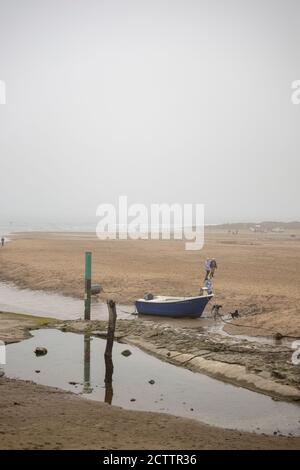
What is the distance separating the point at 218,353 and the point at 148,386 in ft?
10.5

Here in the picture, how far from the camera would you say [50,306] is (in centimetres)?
2575

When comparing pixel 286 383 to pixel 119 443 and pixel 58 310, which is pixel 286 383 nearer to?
pixel 119 443

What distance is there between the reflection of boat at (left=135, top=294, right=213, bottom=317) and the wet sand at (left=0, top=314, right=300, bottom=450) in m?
10.6

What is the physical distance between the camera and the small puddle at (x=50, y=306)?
2347 cm

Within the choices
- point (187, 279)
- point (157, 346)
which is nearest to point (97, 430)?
point (157, 346)

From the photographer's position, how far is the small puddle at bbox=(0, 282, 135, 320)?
924 inches

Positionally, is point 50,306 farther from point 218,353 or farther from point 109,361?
point 218,353

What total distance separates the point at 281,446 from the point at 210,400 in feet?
11.2

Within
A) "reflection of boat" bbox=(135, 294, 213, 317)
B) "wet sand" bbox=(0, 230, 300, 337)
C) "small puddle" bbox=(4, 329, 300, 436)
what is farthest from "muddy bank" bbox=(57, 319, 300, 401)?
"wet sand" bbox=(0, 230, 300, 337)

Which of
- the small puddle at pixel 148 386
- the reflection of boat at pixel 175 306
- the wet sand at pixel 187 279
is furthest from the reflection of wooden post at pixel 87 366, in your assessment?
the wet sand at pixel 187 279

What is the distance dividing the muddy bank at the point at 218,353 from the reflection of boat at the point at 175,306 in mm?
1996

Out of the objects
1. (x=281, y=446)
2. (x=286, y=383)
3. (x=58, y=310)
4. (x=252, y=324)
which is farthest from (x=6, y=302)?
(x=281, y=446)

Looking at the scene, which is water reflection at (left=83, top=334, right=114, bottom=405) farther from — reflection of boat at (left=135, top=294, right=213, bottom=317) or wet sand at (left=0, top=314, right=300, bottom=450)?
reflection of boat at (left=135, top=294, right=213, bottom=317)

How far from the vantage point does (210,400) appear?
1242 centimetres
